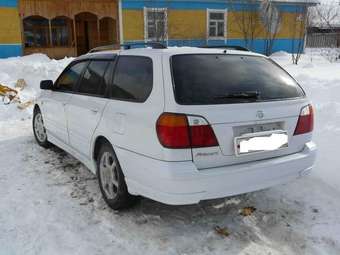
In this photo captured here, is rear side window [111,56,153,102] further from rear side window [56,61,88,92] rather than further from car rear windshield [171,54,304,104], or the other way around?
rear side window [56,61,88,92]

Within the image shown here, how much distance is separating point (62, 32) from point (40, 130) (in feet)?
50.1

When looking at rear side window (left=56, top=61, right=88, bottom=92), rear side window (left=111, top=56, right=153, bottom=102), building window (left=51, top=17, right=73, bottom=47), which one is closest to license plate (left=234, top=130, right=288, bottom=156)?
rear side window (left=111, top=56, right=153, bottom=102)

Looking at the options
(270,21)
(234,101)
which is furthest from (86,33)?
(234,101)

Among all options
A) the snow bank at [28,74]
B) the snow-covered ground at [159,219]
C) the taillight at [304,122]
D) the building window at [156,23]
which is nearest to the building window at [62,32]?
the building window at [156,23]

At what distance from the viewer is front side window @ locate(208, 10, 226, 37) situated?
2167 centimetres

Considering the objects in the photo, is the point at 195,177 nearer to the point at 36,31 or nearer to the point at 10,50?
the point at 10,50

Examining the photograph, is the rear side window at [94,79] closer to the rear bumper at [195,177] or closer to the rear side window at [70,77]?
the rear side window at [70,77]

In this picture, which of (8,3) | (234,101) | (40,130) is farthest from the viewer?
(8,3)

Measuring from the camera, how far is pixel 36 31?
19.0 m

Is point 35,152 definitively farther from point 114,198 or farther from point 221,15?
point 221,15

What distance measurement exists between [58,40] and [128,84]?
17.7 meters

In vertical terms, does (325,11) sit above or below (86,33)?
above

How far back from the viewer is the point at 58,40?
19.9 m

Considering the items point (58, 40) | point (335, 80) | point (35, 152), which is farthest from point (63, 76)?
point (58, 40)
